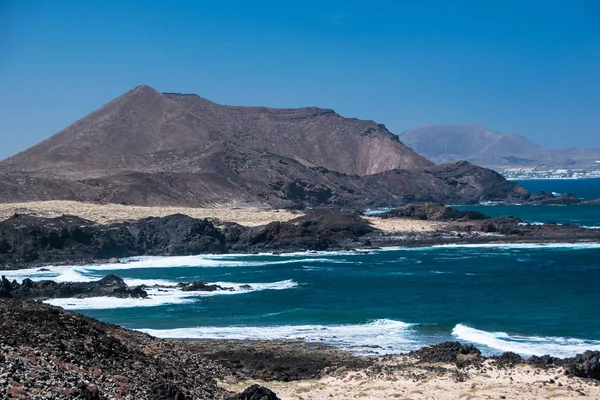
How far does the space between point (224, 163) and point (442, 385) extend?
94.9 metres

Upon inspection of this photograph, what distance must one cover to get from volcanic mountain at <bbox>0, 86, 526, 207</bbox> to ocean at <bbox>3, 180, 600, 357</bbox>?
3449 cm

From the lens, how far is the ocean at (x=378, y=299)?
94.2 feet

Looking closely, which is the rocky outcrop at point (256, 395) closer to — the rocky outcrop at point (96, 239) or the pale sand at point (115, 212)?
the rocky outcrop at point (96, 239)

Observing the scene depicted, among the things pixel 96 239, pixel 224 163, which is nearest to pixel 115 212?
pixel 96 239

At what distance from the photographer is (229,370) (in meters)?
21.4

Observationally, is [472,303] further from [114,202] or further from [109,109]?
[109,109]

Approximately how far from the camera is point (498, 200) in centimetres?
12769

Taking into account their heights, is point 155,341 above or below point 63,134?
below

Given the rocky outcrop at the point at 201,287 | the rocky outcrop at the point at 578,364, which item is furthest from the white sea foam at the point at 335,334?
the rocky outcrop at the point at 201,287

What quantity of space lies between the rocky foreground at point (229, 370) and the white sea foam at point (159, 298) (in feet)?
39.1

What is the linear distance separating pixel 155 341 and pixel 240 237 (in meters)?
43.6

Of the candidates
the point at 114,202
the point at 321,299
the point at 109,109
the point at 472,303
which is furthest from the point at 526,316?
the point at 109,109

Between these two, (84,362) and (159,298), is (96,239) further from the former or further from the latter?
(84,362)

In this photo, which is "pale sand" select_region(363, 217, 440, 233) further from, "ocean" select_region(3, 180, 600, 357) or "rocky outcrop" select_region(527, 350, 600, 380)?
"rocky outcrop" select_region(527, 350, 600, 380)
